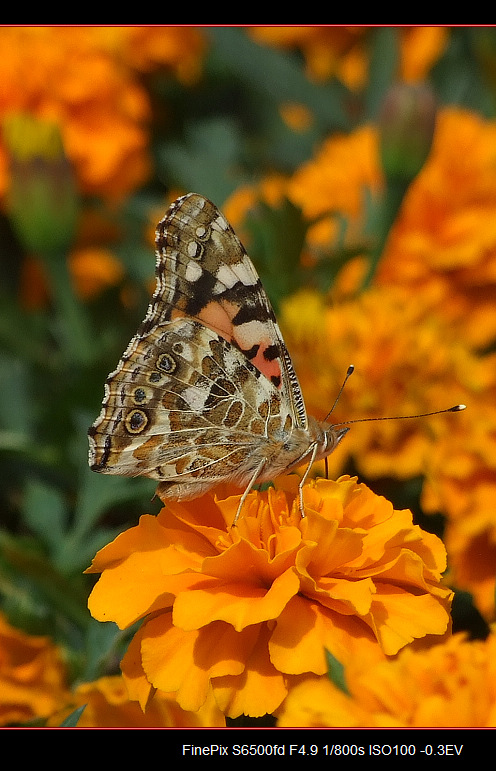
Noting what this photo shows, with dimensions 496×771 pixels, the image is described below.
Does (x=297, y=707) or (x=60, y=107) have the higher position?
(x=60, y=107)

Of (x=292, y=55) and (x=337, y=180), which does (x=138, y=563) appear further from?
(x=292, y=55)

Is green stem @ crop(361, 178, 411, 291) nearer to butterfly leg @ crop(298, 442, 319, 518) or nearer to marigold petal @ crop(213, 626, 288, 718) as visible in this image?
butterfly leg @ crop(298, 442, 319, 518)

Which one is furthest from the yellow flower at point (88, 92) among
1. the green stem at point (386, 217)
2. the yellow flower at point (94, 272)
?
the green stem at point (386, 217)

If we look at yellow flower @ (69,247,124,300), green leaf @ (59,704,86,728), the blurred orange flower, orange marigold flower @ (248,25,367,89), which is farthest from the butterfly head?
orange marigold flower @ (248,25,367,89)

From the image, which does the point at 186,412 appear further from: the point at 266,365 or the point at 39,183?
the point at 39,183

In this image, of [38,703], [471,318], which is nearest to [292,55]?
[471,318]

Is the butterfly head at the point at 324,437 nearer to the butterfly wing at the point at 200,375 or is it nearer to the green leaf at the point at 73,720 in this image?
the butterfly wing at the point at 200,375

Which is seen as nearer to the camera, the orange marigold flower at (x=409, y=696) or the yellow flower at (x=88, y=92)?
the orange marigold flower at (x=409, y=696)
